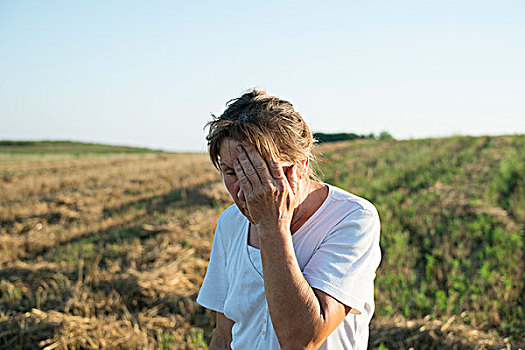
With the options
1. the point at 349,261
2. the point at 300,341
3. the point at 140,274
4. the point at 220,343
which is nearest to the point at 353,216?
the point at 349,261

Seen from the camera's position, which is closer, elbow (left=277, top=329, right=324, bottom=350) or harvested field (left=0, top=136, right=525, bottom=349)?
elbow (left=277, top=329, right=324, bottom=350)

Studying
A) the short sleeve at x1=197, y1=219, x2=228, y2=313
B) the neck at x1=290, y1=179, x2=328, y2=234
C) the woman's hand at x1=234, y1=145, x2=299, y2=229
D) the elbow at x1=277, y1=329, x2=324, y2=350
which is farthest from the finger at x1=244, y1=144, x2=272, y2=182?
the short sleeve at x1=197, y1=219, x2=228, y2=313

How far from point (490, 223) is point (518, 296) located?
2288 mm

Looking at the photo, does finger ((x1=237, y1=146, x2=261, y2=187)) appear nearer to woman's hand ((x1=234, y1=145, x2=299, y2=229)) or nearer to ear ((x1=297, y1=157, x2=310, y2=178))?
woman's hand ((x1=234, y1=145, x2=299, y2=229))

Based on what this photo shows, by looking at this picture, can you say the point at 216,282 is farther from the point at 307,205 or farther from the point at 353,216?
the point at 353,216

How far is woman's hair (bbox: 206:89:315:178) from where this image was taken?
1.51m

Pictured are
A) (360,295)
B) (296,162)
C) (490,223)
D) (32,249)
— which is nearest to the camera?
(360,295)

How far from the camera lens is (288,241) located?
57.5 inches

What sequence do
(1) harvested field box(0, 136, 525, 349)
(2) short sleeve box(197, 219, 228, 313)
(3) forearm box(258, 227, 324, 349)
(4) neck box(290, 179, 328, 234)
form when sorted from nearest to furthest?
(3) forearm box(258, 227, 324, 349) < (4) neck box(290, 179, 328, 234) < (2) short sleeve box(197, 219, 228, 313) < (1) harvested field box(0, 136, 525, 349)

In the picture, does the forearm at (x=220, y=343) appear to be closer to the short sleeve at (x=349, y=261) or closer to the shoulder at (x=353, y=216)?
the short sleeve at (x=349, y=261)

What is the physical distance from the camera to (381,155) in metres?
14.5

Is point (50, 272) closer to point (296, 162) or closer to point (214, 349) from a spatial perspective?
point (214, 349)

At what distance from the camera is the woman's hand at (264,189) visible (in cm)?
146

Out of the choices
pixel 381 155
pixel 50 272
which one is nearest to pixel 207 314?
pixel 50 272
